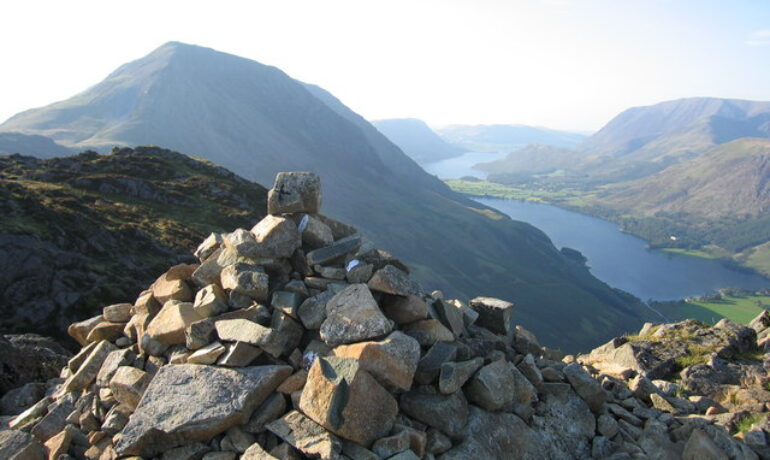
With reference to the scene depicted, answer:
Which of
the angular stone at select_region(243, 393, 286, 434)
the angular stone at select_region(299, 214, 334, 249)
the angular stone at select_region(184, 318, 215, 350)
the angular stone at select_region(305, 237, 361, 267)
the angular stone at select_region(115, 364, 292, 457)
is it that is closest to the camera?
the angular stone at select_region(115, 364, 292, 457)

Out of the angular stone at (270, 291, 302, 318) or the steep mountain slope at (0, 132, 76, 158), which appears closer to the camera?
the angular stone at (270, 291, 302, 318)

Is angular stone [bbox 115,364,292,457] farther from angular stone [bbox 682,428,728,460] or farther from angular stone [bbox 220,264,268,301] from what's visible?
angular stone [bbox 682,428,728,460]

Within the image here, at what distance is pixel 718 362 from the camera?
19234 millimetres

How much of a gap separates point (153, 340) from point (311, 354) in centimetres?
452

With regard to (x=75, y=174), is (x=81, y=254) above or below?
below

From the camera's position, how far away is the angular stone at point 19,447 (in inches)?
392

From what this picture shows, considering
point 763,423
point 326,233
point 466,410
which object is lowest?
point 763,423

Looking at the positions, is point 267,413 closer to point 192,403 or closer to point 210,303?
point 192,403

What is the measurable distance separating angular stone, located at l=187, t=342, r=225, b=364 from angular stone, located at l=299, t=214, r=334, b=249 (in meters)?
4.29

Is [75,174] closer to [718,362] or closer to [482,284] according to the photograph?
[718,362]

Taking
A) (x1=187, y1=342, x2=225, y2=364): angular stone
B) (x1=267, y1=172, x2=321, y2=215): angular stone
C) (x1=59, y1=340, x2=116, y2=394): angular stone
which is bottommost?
(x1=59, y1=340, x2=116, y2=394): angular stone

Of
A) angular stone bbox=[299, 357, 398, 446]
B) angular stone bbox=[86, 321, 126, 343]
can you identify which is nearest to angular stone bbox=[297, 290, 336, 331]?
angular stone bbox=[299, 357, 398, 446]

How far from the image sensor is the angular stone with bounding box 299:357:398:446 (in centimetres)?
924

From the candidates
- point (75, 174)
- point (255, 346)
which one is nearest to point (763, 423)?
point (255, 346)
